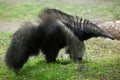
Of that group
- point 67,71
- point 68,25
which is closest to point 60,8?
point 68,25

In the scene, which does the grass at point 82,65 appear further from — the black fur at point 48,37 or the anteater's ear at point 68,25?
the anteater's ear at point 68,25

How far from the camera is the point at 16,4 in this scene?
25.6 metres

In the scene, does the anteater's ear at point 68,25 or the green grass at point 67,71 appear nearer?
the green grass at point 67,71

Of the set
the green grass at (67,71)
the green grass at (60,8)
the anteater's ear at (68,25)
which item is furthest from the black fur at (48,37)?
the green grass at (60,8)

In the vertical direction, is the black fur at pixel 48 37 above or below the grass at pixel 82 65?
above

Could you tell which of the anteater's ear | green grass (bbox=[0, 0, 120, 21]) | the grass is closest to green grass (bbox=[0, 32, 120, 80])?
the grass

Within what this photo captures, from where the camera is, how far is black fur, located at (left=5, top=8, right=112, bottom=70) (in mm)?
9773

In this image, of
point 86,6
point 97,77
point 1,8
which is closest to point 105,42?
point 97,77

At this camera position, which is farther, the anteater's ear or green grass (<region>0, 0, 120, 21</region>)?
green grass (<region>0, 0, 120, 21</region>)

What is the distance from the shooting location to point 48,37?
33.9 ft

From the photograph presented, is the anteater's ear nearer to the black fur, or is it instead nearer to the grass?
the black fur

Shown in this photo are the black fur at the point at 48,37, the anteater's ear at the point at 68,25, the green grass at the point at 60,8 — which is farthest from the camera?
the green grass at the point at 60,8

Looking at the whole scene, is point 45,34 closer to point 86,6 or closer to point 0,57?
point 0,57

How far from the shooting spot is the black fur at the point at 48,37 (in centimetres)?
977
